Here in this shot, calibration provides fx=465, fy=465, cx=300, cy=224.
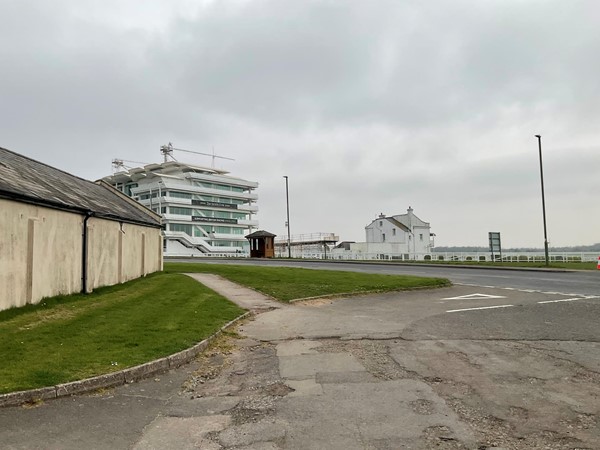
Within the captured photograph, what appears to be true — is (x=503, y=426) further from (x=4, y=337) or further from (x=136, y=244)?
(x=136, y=244)

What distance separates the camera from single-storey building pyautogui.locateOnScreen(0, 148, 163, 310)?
1115 cm

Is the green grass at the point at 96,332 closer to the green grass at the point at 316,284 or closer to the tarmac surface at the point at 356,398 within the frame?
the tarmac surface at the point at 356,398

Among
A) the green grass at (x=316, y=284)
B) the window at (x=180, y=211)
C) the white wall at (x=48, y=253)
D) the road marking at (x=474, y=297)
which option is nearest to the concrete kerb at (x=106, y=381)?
the white wall at (x=48, y=253)

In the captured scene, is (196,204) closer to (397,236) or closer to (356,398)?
(397,236)

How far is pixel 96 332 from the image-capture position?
898 cm

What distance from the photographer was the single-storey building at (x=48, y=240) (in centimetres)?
1115

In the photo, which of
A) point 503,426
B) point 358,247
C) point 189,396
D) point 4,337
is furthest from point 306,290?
point 358,247

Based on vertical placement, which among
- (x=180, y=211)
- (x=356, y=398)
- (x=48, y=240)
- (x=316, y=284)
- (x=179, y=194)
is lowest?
(x=356, y=398)

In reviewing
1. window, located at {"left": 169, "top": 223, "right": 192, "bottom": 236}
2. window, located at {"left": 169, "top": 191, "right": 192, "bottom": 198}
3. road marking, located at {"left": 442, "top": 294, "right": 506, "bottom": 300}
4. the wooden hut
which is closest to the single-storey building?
road marking, located at {"left": 442, "top": 294, "right": 506, "bottom": 300}

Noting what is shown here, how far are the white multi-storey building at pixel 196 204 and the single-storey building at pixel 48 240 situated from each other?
52.4 metres

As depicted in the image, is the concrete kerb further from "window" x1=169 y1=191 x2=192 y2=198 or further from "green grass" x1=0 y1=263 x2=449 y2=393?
"window" x1=169 y1=191 x2=192 y2=198

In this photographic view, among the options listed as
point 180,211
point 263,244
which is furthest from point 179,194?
point 263,244

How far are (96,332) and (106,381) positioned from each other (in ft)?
10.4

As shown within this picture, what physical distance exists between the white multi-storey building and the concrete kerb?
6373 cm
